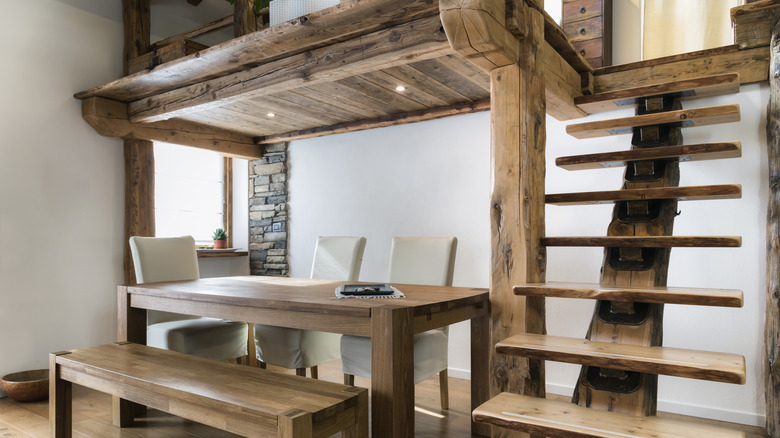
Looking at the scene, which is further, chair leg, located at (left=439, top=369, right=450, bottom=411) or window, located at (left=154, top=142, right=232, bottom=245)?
window, located at (left=154, top=142, right=232, bottom=245)

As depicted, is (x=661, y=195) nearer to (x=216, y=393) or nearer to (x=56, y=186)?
(x=216, y=393)

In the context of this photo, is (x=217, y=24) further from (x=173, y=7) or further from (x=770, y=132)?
(x=770, y=132)

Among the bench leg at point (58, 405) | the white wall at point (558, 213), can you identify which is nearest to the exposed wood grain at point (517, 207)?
the white wall at point (558, 213)

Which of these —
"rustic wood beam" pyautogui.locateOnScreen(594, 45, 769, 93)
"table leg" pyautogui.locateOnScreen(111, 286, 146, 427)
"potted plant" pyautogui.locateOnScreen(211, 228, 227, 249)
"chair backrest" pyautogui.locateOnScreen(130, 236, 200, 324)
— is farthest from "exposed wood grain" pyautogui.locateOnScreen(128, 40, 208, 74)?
"rustic wood beam" pyautogui.locateOnScreen(594, 45, 769, 93)

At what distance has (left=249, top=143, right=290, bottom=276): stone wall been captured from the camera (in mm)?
4859

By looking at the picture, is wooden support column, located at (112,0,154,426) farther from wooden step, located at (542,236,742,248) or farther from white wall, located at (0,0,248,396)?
wooden step, located at (542,236,742,248)

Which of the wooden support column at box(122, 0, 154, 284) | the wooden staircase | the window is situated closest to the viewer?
the wooden staircase

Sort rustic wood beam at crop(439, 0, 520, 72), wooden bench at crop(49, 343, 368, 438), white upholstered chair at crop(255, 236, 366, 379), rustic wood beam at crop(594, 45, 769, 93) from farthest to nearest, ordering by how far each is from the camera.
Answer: white upholstered chair at crop(255, 236, 366, 379) < rustic wood beam at crop(594, 45, 769, 93) < rustic wood beam at crop(439, 0, 520, 72) < wooden bench at crop(49, 343, 368, 438)

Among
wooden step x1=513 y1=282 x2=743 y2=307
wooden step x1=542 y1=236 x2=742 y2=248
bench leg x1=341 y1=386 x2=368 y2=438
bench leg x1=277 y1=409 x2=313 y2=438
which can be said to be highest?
wooden step x1=542 y1=236 x2=742 y2=248

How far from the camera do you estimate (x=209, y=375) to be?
2.04 meters

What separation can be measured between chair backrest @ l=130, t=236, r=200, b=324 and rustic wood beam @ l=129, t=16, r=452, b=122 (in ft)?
3.10

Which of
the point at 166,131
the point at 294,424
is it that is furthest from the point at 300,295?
the point at 166,131

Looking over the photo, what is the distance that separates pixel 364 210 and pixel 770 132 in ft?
9.24

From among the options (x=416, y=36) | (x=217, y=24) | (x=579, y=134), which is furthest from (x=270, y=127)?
(x=579, y=134)
